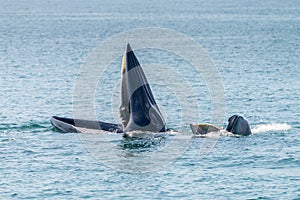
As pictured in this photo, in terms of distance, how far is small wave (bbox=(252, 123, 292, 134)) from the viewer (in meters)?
61.0

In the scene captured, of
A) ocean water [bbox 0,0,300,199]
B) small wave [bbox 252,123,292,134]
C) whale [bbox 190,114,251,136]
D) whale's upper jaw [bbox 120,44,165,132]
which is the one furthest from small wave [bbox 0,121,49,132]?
small wave [bbox 252,123,292,134]

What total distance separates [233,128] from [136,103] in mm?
6616

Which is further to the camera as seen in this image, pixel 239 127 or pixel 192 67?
pixel 192 67

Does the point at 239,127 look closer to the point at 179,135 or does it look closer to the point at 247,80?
the point at 179,135

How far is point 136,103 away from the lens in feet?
194

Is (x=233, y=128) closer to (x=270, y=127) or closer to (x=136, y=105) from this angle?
(x=270, y=127)

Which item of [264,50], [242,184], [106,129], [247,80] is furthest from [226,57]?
[242,184]

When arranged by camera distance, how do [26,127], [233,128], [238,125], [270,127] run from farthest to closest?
[26,127]
[270,127]
[233,128]
[238,125]

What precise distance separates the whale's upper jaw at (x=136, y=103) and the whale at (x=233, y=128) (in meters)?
2.48

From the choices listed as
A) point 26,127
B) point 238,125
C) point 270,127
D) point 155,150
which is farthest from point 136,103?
point 270,127

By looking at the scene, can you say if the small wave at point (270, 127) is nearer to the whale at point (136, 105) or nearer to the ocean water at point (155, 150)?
the ocean water at point (155, 150)

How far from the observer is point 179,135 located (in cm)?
5903

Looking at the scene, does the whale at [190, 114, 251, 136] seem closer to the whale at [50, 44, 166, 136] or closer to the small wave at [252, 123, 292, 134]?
the small wave at [252, 123, 292, 134]

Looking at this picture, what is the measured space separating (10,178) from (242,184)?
1261 cm
